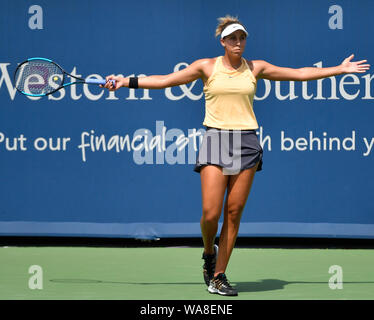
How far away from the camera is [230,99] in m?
5.39

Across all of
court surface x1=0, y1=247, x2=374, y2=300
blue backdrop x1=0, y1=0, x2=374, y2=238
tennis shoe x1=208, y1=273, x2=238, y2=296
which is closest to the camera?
tennis shoe x1=208, y1=273, x2=238, y2=296

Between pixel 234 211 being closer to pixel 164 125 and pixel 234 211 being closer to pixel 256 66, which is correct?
pixel 256 66

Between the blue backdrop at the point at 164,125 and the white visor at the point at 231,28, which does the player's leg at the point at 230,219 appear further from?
the blue backdrop at the point at 164,125

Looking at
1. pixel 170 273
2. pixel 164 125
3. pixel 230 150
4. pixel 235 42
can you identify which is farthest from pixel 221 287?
pixel 164 125

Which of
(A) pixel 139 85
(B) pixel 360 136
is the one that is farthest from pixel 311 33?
(A) pixel 139 85

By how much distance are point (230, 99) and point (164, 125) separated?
2279 millimetres

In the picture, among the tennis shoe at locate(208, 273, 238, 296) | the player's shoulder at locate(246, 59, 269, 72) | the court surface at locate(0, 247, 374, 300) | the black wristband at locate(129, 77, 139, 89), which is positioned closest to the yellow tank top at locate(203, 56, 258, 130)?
the player's shoulder at locate(246, 59, 269, 72)

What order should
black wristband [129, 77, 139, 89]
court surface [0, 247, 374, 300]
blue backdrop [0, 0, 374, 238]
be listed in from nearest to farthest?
court surface [0, 247, 374, 300]
black wristband [129, 77, 139, 89]
blue backdrop [0, 0, 374, 238]

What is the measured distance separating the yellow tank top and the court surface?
43.7 inches

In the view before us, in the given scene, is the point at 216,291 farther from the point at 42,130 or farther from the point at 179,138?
the point at 42,130

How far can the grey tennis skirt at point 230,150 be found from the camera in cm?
540

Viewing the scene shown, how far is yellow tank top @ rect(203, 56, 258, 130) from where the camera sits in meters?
5.40

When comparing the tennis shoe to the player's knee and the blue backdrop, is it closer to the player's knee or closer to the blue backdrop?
the player's knee

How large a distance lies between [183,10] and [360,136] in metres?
1.96
